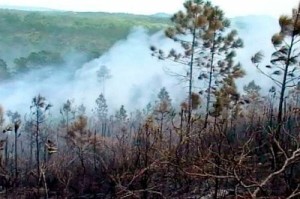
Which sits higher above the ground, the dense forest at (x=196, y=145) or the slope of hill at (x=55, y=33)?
the slope of hill at (x=55, y=33)

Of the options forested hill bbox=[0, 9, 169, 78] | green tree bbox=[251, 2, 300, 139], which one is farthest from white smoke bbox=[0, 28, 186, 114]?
green tree bbox=[251, 2, 300, 139]

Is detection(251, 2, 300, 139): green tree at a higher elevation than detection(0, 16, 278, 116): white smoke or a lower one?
higher

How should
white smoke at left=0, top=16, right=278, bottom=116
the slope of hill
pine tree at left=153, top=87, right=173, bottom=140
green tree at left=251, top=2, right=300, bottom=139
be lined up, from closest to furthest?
green tree at left=251, top=2, right=300, bottom=139
pine tree at left=153, top=87, right=173, bottom=140
white smoke at left=0, top=16, right=278, bottom=116
the slope of hill

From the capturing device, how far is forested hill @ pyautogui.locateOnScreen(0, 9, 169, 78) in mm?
126750

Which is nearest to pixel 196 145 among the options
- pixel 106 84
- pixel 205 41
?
pixel 205 41

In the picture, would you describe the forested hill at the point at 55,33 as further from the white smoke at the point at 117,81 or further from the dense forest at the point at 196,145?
the dense forest at the point at 196,145

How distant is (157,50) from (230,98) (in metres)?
4.22

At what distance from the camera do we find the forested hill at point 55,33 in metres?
127

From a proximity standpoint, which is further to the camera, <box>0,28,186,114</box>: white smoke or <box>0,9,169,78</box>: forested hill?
<box>0,9,169,78</box>: forested hill

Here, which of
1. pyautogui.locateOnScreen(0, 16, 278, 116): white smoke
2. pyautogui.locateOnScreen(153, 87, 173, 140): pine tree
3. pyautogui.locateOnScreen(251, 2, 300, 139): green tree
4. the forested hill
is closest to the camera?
pyautogui.locateOnScreen(251, 2, 300, 139): green tree

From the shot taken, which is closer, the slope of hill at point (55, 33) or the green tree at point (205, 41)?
the green tree at point (205, 41)

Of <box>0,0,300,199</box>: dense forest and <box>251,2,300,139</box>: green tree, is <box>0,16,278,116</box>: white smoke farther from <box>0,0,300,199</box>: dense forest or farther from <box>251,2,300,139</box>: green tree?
<box>251,2,300,139</box>: green tree

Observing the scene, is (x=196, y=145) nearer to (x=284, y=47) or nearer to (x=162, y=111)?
(x=284, y=47)

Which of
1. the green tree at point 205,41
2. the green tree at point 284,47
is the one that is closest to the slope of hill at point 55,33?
the green tree at point 205,41
